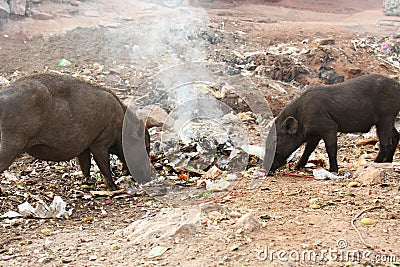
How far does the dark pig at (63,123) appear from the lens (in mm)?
6496

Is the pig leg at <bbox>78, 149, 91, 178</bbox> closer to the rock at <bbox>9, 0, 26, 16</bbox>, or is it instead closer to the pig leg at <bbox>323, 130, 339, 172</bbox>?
the pig leg at <bbox>323, 130, 339, 172</bbox>

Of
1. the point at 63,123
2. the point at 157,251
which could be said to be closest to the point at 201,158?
the point at 63,123

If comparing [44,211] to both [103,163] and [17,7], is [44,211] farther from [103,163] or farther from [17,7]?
[17,7]

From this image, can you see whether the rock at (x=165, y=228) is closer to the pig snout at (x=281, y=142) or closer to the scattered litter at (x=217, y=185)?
the scattered litter at (x=217, y=185)

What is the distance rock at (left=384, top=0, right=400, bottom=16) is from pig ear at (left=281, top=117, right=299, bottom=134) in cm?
1869

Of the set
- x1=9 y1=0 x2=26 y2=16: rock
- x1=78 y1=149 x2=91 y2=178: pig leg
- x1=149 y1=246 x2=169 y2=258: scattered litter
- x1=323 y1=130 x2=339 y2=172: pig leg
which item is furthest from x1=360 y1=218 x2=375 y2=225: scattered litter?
x1=9 y1=0 x2=26 y2=16: rock

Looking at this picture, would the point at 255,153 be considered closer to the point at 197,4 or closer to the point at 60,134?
the point at 60,134

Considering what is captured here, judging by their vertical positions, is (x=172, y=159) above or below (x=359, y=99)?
below

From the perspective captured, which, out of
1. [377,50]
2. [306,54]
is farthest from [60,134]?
[377,50]

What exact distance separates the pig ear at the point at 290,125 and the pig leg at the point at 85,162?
283 cm

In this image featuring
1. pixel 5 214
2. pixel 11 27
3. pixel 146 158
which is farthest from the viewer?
pixel 11 27

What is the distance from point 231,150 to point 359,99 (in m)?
2.04

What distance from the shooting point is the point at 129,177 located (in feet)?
27.3

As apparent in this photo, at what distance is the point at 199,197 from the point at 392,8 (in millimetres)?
20832
